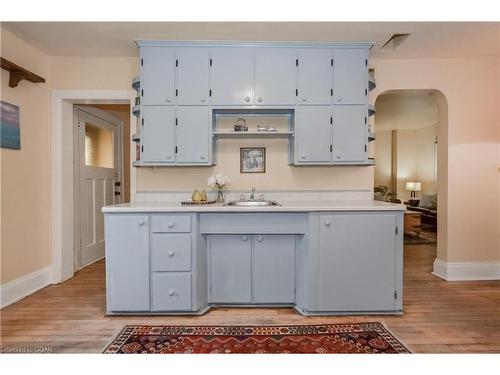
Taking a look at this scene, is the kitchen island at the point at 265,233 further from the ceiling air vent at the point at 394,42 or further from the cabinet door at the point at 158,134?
the ceiling air vent at the point at 394,42

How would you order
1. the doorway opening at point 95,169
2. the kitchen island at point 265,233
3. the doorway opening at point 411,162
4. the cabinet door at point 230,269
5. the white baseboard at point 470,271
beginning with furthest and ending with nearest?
the doorway opening at point 411,162
the doorway opening at point 95,169
the white baseboard at point 470,271
the cabinet door at point 230,269
the kitchen island at point 265,233

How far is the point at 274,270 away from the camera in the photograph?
2.54 m

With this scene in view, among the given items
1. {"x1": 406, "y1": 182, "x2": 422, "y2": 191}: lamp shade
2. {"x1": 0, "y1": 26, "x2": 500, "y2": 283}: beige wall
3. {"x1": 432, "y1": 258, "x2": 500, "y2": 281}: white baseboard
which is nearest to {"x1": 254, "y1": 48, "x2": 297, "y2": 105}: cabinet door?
{"x1": 0, "y1": 26, "x2": 500, "y2": 283}: beige wall

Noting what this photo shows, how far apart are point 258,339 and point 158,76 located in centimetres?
237

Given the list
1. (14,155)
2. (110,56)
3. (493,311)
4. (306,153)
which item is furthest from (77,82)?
(493,311)

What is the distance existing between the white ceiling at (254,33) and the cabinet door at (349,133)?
66 centimetres

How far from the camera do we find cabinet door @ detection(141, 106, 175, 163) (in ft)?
8.98

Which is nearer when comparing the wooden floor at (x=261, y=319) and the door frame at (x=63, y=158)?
the wooden floor at (x=261, y=319)

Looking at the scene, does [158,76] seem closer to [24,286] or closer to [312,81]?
[312,81]

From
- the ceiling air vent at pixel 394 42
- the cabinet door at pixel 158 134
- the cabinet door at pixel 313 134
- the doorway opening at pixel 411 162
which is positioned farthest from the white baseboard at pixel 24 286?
the doorway opening at pixel 411 162

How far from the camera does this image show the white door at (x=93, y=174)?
12.0 ft

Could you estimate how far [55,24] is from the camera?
2.53m

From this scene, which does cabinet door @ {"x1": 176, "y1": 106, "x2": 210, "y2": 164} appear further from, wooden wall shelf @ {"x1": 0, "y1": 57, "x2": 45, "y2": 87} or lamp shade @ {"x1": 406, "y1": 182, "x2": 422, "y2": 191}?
lamp shade @ {"x1": 406, "y1": 182, "x2": 422, "y2": 191}

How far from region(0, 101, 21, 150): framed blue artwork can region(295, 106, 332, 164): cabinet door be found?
2586mm
